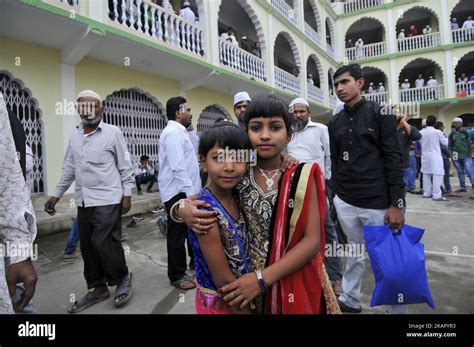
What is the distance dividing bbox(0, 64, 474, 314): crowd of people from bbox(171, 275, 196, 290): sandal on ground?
0.5 inches

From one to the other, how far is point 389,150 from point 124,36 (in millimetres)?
4521

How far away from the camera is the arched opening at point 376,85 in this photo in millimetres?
15406

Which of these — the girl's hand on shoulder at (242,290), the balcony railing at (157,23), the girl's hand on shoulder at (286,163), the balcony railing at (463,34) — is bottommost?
the girl's hand on shoulder at (242,290)

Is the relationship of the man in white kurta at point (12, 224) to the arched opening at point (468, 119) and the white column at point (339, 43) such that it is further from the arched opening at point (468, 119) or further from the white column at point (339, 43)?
the arched opening at point (468, 119)

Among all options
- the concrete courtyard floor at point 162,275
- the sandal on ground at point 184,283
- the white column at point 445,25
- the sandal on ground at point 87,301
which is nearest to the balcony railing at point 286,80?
the concrete courtyard floor at point 162,275

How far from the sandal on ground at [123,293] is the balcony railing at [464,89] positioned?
17.5m

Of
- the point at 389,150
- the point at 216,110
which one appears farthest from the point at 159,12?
the point at 389,150

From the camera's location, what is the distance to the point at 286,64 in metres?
15.1

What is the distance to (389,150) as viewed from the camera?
1.79 metres

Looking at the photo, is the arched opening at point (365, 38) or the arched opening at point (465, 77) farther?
the arched opening at point (365, 38)

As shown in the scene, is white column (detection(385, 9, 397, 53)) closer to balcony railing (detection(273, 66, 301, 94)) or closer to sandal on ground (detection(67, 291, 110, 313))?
balcony railing (detection(273, 66, 301, 94))

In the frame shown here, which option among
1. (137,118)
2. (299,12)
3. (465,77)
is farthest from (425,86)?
(137,118)

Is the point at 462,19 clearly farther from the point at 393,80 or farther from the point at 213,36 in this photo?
the point at 213,36

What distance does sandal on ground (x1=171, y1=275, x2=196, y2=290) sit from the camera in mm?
2459
